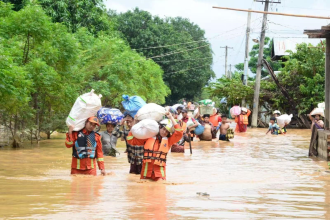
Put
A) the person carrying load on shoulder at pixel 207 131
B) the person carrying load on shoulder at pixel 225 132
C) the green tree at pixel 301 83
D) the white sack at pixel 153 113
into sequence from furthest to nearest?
the green tree at pixel 301 83, the person carrying load on shoulder at pixel 225 132, the person carrying load on shoulder at pixel 207 131, the white sack at pixel 153 113

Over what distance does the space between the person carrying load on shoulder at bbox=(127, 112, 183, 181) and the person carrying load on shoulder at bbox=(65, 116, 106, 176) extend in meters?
0.79

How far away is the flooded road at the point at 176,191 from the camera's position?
658cm

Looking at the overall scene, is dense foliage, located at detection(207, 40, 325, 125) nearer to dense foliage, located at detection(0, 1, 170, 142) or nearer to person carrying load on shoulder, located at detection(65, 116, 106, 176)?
dense foliage, located at detection(0, 1, 170, 142)

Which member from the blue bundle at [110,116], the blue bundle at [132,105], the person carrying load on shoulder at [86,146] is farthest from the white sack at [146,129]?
the blue bundle at [110,116]

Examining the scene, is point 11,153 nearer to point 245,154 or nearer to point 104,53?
point 245,154

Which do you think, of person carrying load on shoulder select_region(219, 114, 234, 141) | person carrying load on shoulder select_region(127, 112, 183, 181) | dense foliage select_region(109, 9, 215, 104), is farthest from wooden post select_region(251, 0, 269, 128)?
person carrying load on shoulder select_region(127, 112, 183, 181)

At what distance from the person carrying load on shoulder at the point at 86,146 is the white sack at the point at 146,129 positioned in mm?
669

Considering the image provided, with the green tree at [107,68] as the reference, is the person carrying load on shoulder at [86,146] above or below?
below

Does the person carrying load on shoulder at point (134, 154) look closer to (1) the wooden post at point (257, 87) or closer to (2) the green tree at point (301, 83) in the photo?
(2) the green tree at point (301, 83)

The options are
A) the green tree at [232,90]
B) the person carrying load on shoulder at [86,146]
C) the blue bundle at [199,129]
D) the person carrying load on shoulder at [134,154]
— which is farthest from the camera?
the green tree at [232,90]

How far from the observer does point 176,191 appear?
860 centimetres

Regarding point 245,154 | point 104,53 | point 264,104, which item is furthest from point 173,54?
point 245,154

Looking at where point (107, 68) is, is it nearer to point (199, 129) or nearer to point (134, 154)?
point (199, 129)

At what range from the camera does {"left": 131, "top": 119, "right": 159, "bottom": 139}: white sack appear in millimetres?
8922
